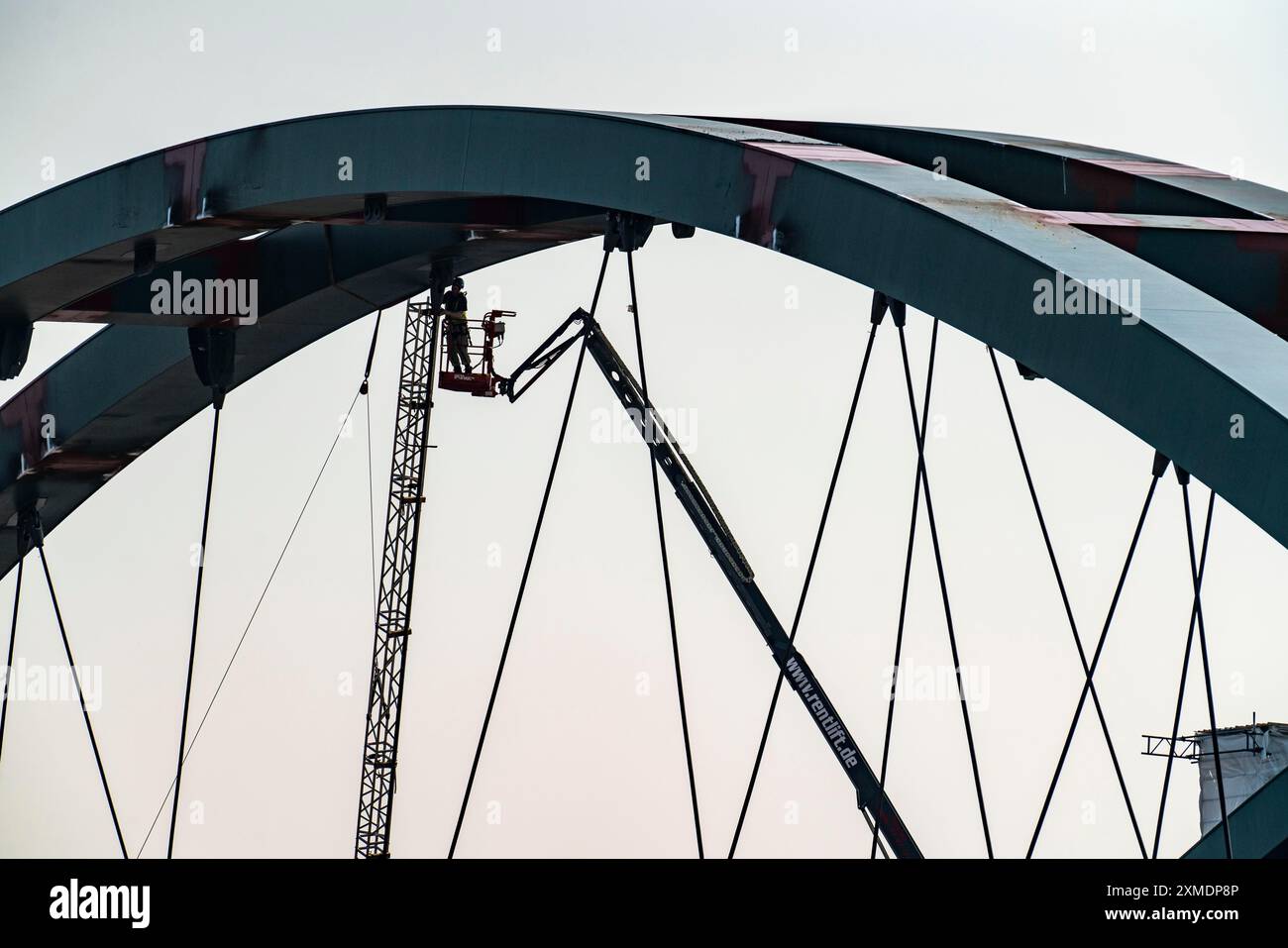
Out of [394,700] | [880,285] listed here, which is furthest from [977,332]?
[394,700]

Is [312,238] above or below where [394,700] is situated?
above

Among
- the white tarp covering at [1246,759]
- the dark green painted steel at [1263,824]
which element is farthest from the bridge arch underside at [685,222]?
the white tarp covering at [1246,759]

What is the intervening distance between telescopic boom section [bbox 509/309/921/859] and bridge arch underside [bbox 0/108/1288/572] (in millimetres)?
18585

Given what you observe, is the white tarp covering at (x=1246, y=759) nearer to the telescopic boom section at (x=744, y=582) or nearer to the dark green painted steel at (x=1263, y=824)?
the telescopic boom section at (x=744, y=582)

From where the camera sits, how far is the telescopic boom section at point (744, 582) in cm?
4541

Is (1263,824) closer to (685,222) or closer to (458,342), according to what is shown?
(685,222)

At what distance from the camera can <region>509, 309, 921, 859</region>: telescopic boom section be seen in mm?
45406

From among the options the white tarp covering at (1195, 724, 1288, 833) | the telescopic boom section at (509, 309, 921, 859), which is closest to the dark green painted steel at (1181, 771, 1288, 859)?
the telescopic boom section at (509, 309, 921, 859)

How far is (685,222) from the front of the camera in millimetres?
16344

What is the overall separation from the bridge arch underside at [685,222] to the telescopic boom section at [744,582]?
61.0ft

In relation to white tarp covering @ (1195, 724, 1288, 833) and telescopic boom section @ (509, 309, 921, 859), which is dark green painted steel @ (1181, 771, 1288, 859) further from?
white tarp covering @ (1195, 724, 1288, 833)

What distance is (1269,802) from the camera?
966 inches
